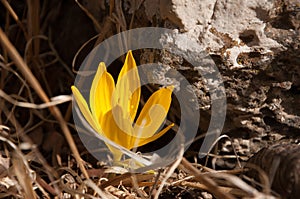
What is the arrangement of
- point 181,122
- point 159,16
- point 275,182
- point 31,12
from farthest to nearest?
point 31,12, point 181,122, point 159,16, point 275,182

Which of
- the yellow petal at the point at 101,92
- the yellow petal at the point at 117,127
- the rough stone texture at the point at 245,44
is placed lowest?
the yellow petal at the point at 117,127

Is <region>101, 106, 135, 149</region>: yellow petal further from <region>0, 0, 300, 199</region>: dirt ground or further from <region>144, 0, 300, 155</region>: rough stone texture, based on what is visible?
<region>144, 0, 300, 155</region>: rough stone texture

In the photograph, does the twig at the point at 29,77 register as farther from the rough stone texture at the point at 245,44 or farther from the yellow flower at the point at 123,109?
the rough stone texture at the point at 245,44

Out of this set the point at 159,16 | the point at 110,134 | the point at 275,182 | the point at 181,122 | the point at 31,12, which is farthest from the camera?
the point at 31,12

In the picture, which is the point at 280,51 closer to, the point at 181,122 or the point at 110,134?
the point at 181,122

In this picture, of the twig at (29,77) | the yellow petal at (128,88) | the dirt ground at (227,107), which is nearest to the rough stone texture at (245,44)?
the dirt ground at (227,107)

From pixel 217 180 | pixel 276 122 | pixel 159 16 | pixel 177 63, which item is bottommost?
pixel 217 180

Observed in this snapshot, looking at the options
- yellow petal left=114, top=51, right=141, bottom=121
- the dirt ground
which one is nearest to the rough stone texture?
the dirt ground

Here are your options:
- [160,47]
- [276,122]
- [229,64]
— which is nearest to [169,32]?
[160,47]

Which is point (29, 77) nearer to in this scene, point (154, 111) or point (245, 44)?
point (154, 111)
